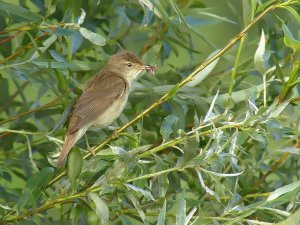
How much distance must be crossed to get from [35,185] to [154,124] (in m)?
1.00

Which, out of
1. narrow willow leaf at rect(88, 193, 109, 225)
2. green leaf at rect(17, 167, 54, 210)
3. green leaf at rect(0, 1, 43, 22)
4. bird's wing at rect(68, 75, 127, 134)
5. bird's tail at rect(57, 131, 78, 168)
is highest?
green leaf at rect(0, 1, 43, 22)

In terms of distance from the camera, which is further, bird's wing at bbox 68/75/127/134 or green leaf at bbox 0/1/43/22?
bird's wing at bbox 68/75/127/134

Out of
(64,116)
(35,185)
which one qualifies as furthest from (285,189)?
(64,116)

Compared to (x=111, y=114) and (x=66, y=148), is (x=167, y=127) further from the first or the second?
(x=111, y=114)

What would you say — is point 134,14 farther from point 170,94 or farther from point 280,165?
point 170,94

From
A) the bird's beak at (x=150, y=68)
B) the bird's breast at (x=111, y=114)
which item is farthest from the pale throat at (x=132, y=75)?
the bird's breast at (x=111, y=114)

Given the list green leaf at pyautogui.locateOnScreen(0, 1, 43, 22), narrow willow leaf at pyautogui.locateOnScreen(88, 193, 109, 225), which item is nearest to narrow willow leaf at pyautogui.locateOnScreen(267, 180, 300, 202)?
narrow willow leaf at pyautogui.locateOnScreen(88, 193, 109, 225)

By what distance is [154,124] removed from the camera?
3.47m

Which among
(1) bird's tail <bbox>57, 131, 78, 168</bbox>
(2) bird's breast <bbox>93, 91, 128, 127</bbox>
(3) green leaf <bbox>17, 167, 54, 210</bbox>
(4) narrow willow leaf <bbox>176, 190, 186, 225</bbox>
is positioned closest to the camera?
(4) narrow willow leaf <bbox>176, 190, 186, 225</bbox>

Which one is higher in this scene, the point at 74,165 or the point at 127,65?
the point at 74,165

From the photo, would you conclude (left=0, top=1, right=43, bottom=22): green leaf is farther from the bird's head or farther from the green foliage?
the bird's head

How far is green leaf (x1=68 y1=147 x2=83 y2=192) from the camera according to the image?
2.42 metres

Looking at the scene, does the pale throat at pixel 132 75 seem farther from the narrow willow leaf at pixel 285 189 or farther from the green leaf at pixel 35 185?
the narrow willow leaf at pixel 285 189

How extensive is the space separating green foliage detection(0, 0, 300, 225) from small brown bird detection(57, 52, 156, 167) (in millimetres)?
45
